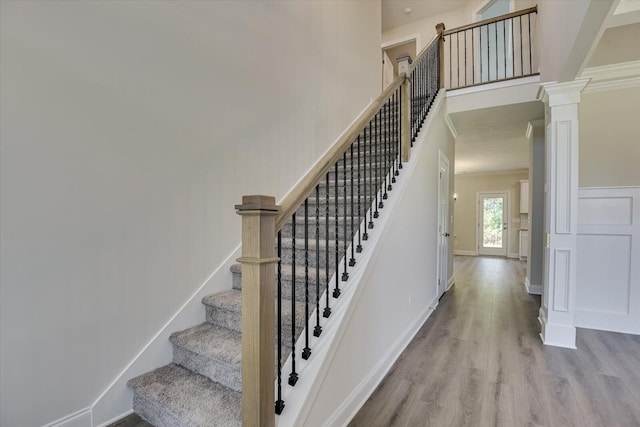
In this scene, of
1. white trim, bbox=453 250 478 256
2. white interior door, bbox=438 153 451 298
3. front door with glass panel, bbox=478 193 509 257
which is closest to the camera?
white interior door, bbox=438 153 451 298

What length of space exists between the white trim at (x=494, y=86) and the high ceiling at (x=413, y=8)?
111 inches

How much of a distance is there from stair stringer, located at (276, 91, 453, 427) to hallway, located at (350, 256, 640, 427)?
0.12 m

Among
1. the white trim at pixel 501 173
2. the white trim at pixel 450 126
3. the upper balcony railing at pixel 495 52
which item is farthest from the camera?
the white trim at pixel 501 173

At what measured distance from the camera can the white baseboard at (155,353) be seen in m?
1.62

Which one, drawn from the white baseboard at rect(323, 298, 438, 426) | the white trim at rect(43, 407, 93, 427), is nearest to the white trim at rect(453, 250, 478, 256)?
the white baseboard at rect(323, 298, 438, 426)

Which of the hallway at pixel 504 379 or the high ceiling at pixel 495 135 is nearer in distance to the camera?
the hallway at pixel 504 379

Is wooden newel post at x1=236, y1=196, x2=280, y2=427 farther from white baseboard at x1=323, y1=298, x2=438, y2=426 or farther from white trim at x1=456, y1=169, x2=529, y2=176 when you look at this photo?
white trim at x1=456, y1=169, x2=529, y2=176

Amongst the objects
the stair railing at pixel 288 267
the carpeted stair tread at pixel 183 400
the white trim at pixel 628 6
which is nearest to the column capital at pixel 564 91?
the white trim at pixel 628 6

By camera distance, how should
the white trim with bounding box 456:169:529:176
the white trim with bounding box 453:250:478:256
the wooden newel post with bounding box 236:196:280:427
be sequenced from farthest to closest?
the white trim with bounding box 453:250:478:256 → the white trim with bounding box 456:169:529:176 → the wooden newel post with bounding box 236:196:280:427

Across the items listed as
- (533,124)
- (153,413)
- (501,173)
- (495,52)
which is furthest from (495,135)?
(153,413)

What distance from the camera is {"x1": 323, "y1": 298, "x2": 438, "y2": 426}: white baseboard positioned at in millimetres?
1651

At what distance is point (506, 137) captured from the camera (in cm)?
535

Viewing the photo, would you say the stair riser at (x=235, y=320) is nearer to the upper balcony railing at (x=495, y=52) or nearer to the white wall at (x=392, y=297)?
the white wall at (x=392, y=297)

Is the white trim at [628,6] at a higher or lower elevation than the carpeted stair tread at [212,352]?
higher
